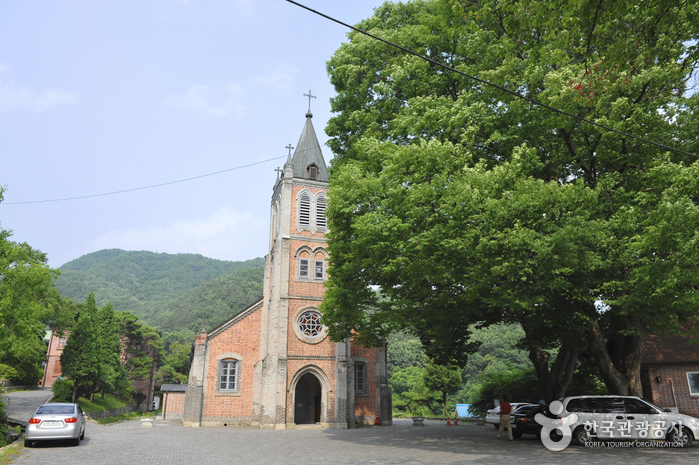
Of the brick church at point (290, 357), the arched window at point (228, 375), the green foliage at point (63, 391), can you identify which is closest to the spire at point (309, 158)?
the brick church at point (290, 357)

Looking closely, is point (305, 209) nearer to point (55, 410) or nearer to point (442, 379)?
point (55, 410)

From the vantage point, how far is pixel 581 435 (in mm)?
13961

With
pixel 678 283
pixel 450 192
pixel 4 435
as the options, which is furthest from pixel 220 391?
pixel 678 283

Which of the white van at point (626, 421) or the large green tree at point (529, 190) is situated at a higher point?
the large green tree at point (529, 190)

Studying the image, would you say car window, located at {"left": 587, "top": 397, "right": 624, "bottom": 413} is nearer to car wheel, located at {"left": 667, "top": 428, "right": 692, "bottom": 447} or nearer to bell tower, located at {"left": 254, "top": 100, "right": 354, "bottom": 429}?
car wheel, located at {"left": 667, "top": 428, "right": 692, "bottom": 447}

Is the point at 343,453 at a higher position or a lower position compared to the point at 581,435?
lower

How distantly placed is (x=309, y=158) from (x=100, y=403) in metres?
31.0

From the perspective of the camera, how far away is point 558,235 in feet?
35.4

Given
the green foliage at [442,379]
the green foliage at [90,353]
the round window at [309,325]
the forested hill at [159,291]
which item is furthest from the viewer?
the forested hill at [159,291]

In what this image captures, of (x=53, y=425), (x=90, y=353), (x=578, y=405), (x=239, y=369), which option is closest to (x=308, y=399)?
(x=239, y=369)

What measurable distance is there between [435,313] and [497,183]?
5418 mm

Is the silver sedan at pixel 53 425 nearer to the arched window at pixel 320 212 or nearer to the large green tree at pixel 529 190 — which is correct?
the large green tree at pixel 529 190

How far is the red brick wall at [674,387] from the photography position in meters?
20.8

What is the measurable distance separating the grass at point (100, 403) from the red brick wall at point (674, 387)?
3862cm
